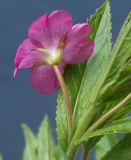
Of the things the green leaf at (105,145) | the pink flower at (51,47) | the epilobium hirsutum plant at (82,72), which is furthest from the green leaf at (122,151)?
the green leaf at (105,145)

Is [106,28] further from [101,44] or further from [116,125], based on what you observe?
[116,125]

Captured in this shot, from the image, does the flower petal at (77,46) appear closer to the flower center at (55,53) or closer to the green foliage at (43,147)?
the flower center at (55,53)

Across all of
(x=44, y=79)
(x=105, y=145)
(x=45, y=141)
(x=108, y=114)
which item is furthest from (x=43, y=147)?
(x=108, y=114)

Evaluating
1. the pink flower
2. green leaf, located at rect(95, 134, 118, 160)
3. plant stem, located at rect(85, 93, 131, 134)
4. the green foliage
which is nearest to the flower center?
the pink flower

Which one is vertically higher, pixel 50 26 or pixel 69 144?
pixel 50 26

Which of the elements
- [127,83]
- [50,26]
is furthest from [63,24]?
[127,83]
